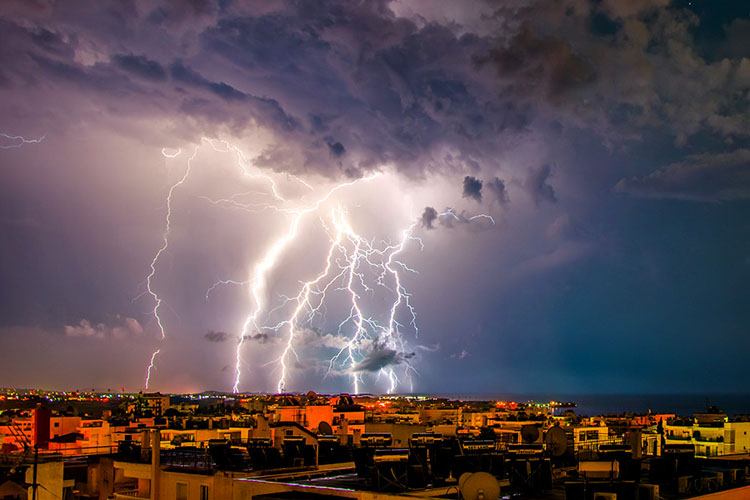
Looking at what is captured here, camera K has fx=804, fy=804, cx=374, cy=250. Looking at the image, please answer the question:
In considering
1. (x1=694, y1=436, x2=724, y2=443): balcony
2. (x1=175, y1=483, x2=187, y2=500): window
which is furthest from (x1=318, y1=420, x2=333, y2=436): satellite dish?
(x1=694, y1=436, x2=724, y2=443): balcony

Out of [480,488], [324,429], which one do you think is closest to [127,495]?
[324,429]

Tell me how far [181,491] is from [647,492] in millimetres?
9208

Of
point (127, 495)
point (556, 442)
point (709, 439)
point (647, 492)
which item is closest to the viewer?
point (647, 492)

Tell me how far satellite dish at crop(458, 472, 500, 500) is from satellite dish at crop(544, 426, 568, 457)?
4729 mm

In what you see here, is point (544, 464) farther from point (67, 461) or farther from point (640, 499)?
point (67, 461)

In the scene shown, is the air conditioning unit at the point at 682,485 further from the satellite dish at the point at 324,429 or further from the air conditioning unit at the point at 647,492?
the satellite dish at the point at 324,429

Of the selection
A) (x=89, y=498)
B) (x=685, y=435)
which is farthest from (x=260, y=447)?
(x=685, y=435)

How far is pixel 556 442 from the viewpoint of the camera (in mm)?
15945

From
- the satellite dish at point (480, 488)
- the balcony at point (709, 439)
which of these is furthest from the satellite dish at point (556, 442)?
the balcony at point (709, 439)

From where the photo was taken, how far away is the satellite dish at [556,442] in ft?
51.7

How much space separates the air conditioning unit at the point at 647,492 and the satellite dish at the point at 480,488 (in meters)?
2.37

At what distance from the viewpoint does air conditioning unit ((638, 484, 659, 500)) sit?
39.1 ft

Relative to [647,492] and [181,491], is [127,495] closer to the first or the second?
[181,491]

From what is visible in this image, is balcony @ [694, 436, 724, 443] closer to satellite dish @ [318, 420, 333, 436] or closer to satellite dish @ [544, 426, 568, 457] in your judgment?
satellite dish @ [318, 420, 333, 436]
